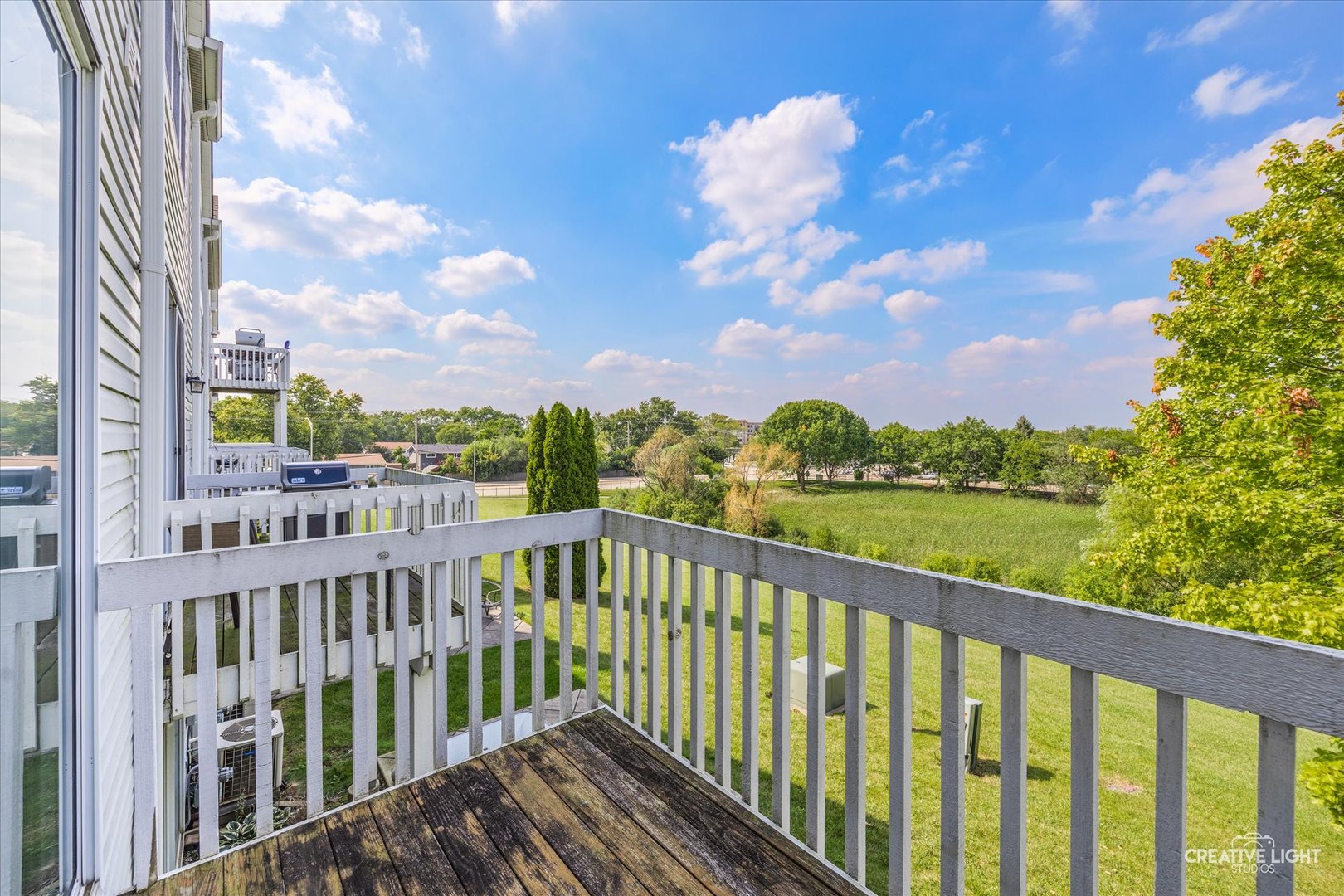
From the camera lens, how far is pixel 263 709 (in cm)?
143

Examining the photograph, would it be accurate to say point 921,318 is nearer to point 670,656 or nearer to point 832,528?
point 832,528

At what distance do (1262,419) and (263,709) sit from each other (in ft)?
25.1

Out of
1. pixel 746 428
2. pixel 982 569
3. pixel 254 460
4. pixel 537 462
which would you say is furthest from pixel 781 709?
pixel 746 428

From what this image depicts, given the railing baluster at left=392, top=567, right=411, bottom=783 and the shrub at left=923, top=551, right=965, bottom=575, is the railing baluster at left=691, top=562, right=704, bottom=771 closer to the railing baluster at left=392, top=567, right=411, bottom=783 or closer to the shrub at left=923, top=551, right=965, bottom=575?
the railing baluster at left=392, top=567, right=411, bottom=783

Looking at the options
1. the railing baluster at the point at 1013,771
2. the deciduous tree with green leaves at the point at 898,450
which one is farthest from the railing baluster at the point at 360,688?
the deciduous tree with green leaves at the point at 898,450

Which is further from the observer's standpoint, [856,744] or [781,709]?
[781,709]

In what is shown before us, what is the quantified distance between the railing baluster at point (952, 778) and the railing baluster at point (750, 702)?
1.75ft

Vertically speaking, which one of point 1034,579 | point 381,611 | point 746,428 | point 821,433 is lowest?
point 1034,579

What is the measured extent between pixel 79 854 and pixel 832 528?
16.8 m

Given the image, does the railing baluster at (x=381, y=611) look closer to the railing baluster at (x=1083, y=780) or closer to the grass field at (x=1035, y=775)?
the grass field at (x=1035, y=775)

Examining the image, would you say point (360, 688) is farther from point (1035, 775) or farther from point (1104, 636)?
point (1035, 775)

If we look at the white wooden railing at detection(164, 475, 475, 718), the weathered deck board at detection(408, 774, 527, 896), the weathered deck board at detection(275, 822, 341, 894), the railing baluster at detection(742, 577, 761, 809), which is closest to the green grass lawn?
the white wooden railing at detection(164, 475, 475, 718)

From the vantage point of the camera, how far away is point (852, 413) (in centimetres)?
3369

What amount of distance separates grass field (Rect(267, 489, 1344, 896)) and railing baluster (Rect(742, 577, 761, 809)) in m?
0.74
